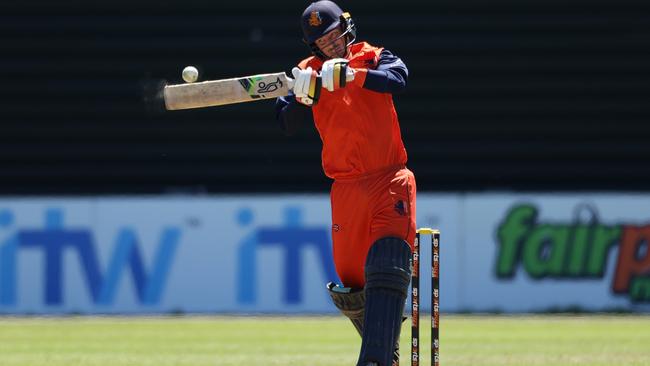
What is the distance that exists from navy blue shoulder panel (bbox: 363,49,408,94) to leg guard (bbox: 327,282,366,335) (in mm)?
922

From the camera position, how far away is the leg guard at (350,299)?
6496 millimetres

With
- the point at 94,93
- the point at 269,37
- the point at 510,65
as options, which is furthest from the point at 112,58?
the point at 510,65

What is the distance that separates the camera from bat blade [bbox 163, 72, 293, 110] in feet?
20.5

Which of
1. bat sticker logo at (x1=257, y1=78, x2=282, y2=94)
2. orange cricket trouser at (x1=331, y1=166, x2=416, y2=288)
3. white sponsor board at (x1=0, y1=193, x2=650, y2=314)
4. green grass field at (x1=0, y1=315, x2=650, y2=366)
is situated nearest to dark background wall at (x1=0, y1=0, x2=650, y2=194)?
white sponsor board at (x1=0, y1=193, x2=650, y2=314)

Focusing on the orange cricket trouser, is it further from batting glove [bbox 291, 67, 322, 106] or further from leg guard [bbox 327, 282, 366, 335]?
batting glove [bbox 291, 67, 322, 106]

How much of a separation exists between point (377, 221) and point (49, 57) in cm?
968

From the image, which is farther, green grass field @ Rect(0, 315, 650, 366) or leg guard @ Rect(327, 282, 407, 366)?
green grass field @ Rect(0, 315, 650, 366)

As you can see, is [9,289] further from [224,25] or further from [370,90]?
[370,90]

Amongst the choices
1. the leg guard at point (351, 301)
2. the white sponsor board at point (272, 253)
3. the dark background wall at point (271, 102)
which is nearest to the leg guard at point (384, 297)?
the leg guard at point (351, 301)

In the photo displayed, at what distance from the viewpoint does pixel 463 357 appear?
9.43 metres

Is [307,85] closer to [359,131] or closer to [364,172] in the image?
[359,131]

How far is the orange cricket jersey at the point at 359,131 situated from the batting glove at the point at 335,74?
265mm

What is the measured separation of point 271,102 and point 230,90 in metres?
8.77

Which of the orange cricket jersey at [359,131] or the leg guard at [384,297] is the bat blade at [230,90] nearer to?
the orange cricket jersey at [359,131]
